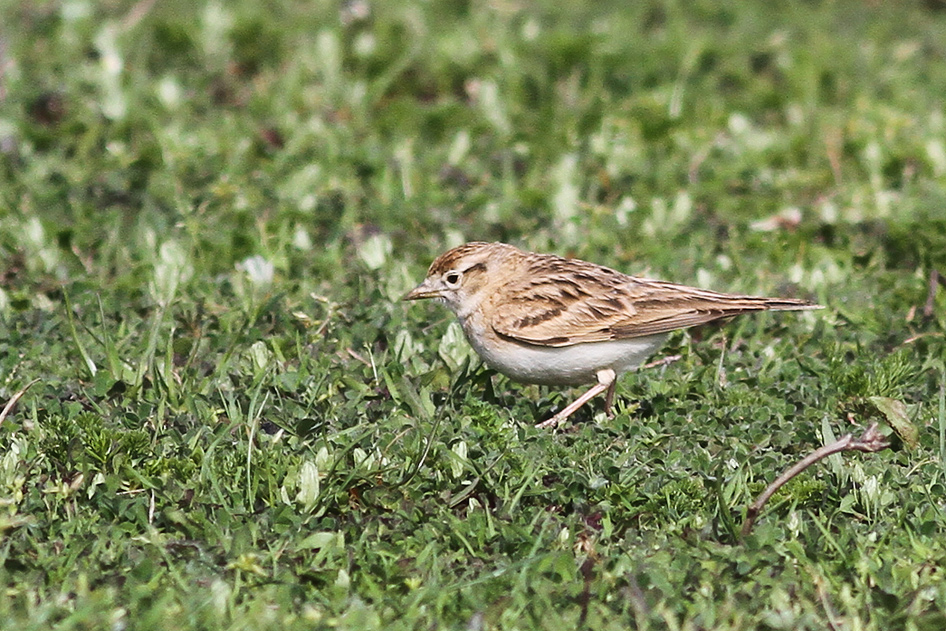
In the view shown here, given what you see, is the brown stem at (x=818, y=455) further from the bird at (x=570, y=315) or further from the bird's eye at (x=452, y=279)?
the bird's eye at (x=452, y=279)

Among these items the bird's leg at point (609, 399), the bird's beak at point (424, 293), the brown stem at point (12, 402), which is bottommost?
the bird's leg at point (609, 399)

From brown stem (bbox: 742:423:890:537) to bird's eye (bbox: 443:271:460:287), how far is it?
2084mm

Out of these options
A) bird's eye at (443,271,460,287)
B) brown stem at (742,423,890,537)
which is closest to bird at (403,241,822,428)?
bird's eye at (443,271,460,287)

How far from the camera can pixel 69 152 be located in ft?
33.3

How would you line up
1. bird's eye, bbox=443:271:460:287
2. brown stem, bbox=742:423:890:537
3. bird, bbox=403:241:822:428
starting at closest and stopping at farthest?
brown stem, bbox=742:423:890:537
bird, bbox=403:241:822:428
bird's eye, bbox=443:271:460:287

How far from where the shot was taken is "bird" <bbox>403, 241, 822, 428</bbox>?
6805 mm

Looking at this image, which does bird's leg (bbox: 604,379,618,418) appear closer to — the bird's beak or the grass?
the grass

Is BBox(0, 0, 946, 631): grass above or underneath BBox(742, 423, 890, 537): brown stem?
underneath

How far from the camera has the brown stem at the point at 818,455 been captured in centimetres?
533

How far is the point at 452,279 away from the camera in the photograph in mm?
7234

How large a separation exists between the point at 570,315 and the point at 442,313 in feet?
4.13

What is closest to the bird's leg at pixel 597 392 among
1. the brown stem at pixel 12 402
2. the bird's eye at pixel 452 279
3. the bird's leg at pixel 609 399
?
the bird's leg at pixel 609 399

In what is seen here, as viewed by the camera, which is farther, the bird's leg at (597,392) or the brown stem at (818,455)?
the bird's leg at (597,392)

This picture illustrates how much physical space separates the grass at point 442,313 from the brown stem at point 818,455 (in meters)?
0.11
